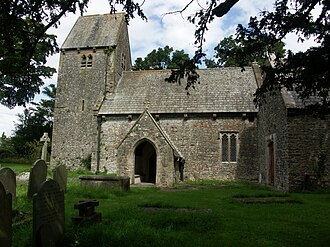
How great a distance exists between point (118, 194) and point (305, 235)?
7.61 meters

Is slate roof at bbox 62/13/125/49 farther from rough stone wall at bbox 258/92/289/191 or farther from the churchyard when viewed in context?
the churchyard

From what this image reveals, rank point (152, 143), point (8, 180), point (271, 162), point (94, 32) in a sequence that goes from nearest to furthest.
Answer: point (8, 180), point (271, 162), point (152, 143), point (94, 32)

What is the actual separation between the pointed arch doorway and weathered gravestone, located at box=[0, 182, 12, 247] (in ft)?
54.1

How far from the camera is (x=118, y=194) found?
12508 mm

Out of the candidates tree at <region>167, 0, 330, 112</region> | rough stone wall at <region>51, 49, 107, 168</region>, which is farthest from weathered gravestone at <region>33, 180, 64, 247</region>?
rough stone wall at <region>51, 49, 107, 168</region>

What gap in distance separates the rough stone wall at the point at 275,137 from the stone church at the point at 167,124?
49 mm

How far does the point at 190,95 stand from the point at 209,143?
3704 mm

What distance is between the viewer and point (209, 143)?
2136cm

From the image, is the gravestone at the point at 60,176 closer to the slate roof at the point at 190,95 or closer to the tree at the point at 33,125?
the slate roof at the point at 190,95

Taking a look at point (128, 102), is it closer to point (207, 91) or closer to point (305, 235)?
point (207, 91)

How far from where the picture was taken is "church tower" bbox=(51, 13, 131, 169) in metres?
25.3

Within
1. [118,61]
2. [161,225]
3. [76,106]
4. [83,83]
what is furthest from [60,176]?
[118,61]

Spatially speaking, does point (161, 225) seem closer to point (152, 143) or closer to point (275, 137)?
point (275, 137)

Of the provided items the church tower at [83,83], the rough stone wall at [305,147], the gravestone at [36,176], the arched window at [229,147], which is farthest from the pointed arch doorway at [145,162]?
the gravestone at [36,176]
